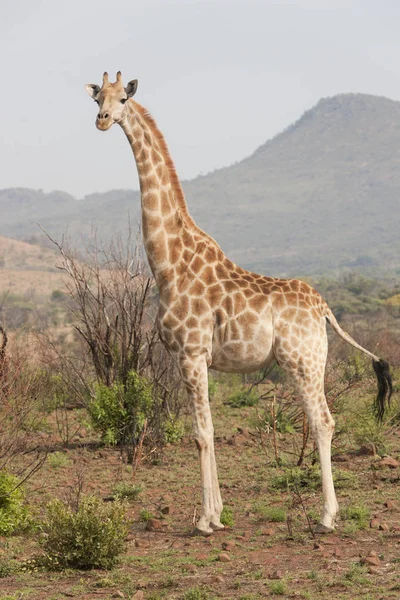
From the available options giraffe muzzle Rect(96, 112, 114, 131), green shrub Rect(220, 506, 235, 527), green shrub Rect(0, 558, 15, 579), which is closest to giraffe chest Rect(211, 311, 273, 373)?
green shrub Rect(220, 506, 235, 527)

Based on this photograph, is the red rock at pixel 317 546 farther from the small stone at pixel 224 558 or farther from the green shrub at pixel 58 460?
the green shrub at pixel 58 460

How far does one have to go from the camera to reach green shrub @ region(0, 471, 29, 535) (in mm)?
8766

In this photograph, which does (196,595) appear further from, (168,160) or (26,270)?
(26,270)

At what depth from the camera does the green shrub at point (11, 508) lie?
345 inches

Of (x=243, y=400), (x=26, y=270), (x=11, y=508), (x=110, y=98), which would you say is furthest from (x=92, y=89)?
(x=26, y=270)

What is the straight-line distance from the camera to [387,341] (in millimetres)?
→ 23203

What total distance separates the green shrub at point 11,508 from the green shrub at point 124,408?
3.77 meters

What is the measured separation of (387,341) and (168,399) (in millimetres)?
10425

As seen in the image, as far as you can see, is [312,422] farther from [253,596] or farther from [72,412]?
[72,412]

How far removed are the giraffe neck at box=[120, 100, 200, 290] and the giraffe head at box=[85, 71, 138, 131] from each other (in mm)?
187

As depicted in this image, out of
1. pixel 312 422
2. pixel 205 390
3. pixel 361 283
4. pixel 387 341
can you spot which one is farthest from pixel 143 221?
pixel 361 283

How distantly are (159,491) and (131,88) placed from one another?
196 inches

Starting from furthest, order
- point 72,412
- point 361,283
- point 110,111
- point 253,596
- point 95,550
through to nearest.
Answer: point 361,283
point 72,412
point 110,111
point 95,550
point 253,596

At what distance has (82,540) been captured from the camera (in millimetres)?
7637
